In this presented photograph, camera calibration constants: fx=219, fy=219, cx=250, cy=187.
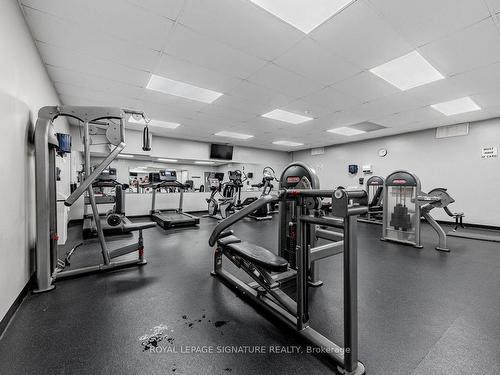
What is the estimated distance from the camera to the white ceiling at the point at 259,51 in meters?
2.15

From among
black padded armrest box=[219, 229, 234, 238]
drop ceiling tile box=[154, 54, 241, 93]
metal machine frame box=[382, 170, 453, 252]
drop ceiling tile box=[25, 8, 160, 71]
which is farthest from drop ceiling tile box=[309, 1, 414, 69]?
black padded armrest box=[219, 229, 234, 238]

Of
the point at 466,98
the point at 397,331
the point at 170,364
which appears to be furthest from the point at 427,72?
the point at 170,364

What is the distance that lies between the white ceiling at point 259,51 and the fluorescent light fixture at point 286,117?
50 cm

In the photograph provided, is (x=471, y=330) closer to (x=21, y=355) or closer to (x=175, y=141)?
(x=21, y=355)

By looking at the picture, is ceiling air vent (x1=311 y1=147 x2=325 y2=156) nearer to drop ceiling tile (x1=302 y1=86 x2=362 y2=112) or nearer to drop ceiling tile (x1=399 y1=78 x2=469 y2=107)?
drop ceiling tile (x1=302 y1=86 x2=362 y2=112)

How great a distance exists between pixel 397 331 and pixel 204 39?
3.38 metres

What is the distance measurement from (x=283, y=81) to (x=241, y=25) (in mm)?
1421

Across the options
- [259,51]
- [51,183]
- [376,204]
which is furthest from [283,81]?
[376,204]

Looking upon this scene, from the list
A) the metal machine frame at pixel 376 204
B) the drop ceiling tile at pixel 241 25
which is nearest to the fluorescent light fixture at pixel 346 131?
the metal machine frame at pixel 376 204

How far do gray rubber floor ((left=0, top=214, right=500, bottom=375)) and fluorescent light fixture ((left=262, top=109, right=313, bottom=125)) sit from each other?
370 cm

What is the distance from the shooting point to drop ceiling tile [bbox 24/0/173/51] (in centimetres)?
207

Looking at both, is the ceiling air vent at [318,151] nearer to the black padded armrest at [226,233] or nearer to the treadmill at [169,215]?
the treadmill at [169,215]

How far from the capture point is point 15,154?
1.90 meters

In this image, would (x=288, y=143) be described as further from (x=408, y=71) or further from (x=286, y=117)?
(x=408, y=71)
